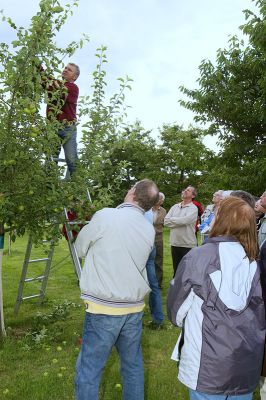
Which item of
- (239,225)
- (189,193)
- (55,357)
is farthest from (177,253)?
(239,225)

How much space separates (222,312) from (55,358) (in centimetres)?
343

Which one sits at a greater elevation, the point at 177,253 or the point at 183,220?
the point at 183,220

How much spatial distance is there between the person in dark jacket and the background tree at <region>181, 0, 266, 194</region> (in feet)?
31.8

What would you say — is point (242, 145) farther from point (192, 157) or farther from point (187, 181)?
point (187, 181)

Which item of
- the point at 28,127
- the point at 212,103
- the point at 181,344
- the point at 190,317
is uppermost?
the point at 212,103

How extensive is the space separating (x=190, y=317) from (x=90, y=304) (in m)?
0.94

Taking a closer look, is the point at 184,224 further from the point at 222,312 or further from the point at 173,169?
the point at 173,169

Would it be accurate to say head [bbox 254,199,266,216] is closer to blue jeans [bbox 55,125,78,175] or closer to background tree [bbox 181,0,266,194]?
blue jeans [bbox 55,125,78,175]

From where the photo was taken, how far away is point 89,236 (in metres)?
3.57

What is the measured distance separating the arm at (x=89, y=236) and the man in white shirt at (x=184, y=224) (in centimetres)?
543

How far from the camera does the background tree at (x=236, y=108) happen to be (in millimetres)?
12938

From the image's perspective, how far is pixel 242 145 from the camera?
1398cm

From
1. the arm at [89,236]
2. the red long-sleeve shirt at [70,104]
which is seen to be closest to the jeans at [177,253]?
the red long-sleeve shirt at [70,104]

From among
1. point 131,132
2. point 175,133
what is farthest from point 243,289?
point 175,133
